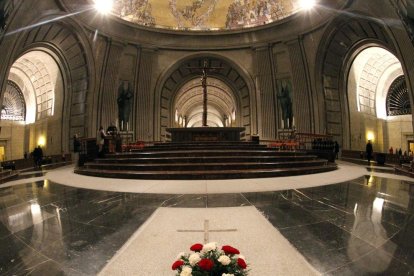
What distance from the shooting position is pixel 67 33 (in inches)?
523

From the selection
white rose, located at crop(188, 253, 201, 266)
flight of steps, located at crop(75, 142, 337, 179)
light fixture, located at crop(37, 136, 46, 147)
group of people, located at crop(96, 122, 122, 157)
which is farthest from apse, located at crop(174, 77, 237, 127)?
white rose, located at crop(188, 253, 201, 266)

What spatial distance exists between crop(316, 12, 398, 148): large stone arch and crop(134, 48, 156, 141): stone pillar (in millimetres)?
11632

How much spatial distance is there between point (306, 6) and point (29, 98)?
21.6 m

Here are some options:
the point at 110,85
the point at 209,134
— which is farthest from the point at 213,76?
the point at 209,134

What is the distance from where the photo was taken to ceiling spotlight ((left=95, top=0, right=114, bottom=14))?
1355cm

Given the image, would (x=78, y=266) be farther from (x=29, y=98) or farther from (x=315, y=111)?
(x=29, y=98)

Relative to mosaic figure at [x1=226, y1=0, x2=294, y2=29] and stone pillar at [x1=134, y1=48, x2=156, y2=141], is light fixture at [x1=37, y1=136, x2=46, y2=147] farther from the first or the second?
mosaic figure at [x1=226, y1=0, x2=294, y2=29]

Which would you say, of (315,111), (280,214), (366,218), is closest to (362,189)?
(366,218)

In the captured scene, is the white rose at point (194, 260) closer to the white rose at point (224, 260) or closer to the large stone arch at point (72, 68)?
the white rose at point (224, 260)

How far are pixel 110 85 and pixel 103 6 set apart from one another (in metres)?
4.67

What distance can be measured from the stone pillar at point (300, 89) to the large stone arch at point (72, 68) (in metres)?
13.2

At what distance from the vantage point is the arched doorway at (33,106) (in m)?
15.5

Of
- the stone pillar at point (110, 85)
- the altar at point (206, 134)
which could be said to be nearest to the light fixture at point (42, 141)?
the stone pillar at point (110, 85)

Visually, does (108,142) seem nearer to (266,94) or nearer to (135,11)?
(135,11)
